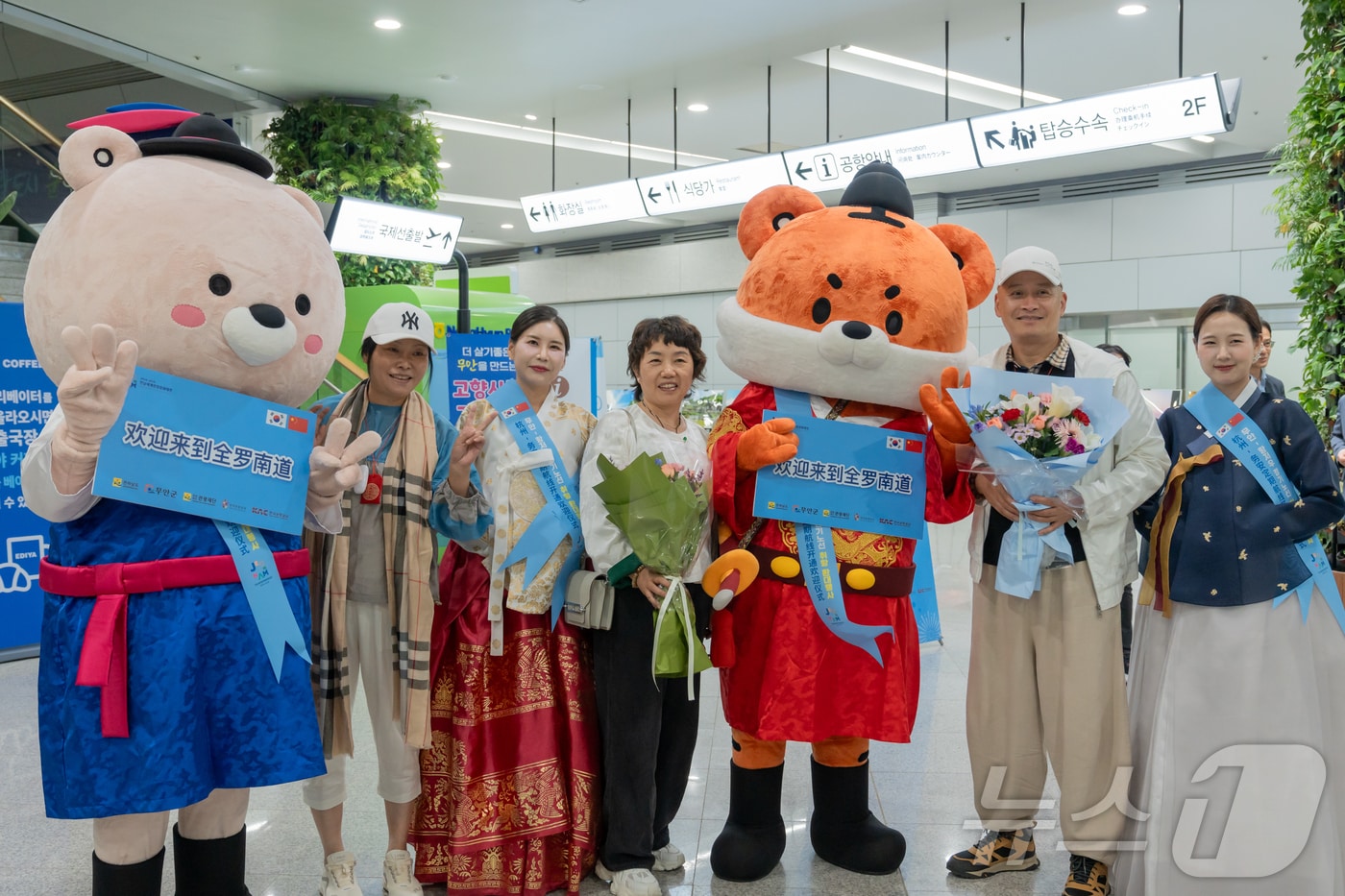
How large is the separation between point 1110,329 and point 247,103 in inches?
339

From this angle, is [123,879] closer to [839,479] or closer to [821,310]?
[839,479]

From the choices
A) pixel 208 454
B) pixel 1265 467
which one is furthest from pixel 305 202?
pixel 1265 467

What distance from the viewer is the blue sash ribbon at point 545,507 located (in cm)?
248

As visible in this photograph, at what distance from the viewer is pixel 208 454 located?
1.99 metres

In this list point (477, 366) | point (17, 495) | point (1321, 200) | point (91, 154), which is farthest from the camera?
point (17, 495)

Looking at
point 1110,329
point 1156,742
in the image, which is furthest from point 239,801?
point 1110,329

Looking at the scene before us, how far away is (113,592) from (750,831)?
5.55ft

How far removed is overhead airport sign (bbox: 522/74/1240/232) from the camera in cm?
564

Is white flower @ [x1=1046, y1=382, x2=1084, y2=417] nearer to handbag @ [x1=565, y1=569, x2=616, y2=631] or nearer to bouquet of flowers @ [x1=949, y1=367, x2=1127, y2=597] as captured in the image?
bouquet of flowers @ [x1=949, y1=367, x2=1127, y2=597]

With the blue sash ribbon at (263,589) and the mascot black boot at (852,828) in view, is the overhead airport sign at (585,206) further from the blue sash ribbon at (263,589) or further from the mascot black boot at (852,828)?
the blue sash ribbon at (263,589)

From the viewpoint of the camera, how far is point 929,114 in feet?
27.8

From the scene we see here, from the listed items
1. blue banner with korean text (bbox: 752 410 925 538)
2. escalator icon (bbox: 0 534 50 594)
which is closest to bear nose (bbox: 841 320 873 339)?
blue banner with korean text (bbox: 752 410 925 538)

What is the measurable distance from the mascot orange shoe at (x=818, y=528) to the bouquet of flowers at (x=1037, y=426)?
19 centimetres

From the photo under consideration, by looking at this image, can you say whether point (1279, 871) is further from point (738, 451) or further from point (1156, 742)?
point (738, 451)
